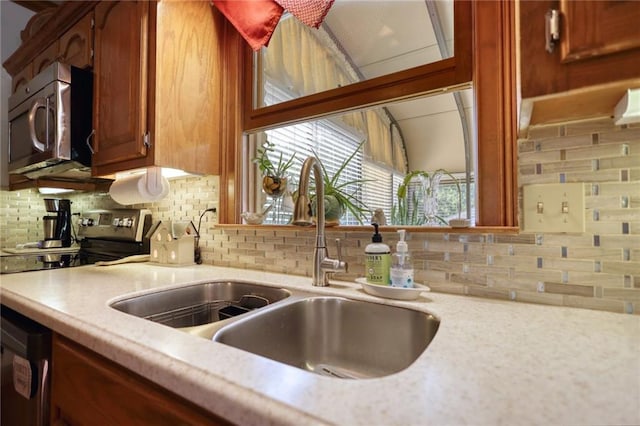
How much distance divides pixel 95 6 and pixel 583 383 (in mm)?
2130

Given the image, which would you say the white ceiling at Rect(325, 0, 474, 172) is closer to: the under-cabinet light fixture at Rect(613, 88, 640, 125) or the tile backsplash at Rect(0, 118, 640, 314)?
the tile backsplash at Rect(0, 118, 640, 314)

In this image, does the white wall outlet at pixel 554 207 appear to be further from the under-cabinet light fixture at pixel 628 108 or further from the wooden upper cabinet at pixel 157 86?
the wooden upper cabinet at pixel 157 86

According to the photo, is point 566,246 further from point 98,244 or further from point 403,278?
point 98,244

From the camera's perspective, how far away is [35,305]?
775mm

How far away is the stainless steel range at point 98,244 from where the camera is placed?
1.57 meters

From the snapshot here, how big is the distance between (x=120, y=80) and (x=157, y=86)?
0.87ft

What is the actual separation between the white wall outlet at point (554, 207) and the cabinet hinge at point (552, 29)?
0.38 m

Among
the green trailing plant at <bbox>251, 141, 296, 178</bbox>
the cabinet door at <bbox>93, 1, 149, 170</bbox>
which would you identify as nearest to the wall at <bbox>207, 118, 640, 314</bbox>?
the green trailing plant at <bbox>251, 141, 296, 178</bbox>

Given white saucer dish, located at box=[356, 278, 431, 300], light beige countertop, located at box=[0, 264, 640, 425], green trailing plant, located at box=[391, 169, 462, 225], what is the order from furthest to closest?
green trailing plant, located at box=[391, 169, 462, 225] < white saucer dish, located at box=[356, 278, 431, 300] < light beige countertop, located at box=[0, 264, 640, 425]

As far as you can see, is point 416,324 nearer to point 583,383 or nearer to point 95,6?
point 583,383

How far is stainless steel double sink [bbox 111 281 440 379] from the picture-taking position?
718 millimetres

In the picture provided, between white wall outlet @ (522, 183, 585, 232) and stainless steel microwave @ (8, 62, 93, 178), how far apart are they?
181cm

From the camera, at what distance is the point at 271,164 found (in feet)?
4.53

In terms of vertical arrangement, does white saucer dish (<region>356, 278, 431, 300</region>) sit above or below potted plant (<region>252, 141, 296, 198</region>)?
below
